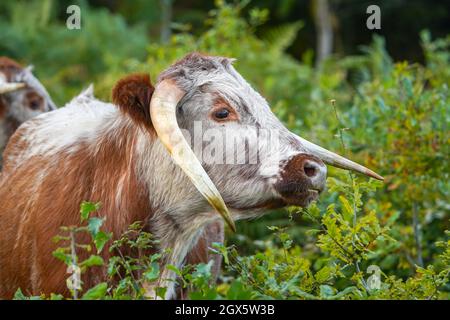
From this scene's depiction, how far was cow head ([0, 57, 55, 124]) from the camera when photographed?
7973 millimetres

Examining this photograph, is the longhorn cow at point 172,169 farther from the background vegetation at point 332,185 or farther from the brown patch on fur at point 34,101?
the brown patch on fur at point 34,101

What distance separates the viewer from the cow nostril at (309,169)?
14.7ft

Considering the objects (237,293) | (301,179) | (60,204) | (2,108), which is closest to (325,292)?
(237,293)

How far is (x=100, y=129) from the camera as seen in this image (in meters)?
5.25

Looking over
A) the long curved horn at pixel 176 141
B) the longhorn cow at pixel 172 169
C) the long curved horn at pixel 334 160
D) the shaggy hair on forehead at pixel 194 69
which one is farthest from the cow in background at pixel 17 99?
the long curved horn at pixel 334 160

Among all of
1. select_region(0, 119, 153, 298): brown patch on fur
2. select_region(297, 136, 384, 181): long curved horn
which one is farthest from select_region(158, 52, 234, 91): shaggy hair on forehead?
select_region(297, 136, 384, 181): long curved horn

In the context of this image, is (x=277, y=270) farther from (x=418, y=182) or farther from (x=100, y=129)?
(x=418, y=182)

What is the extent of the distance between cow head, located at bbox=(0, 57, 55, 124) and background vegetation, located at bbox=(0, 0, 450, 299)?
1.69m

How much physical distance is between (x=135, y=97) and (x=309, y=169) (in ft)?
3.47

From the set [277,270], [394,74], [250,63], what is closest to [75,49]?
[250,63]

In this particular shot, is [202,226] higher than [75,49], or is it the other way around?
[75,49]
